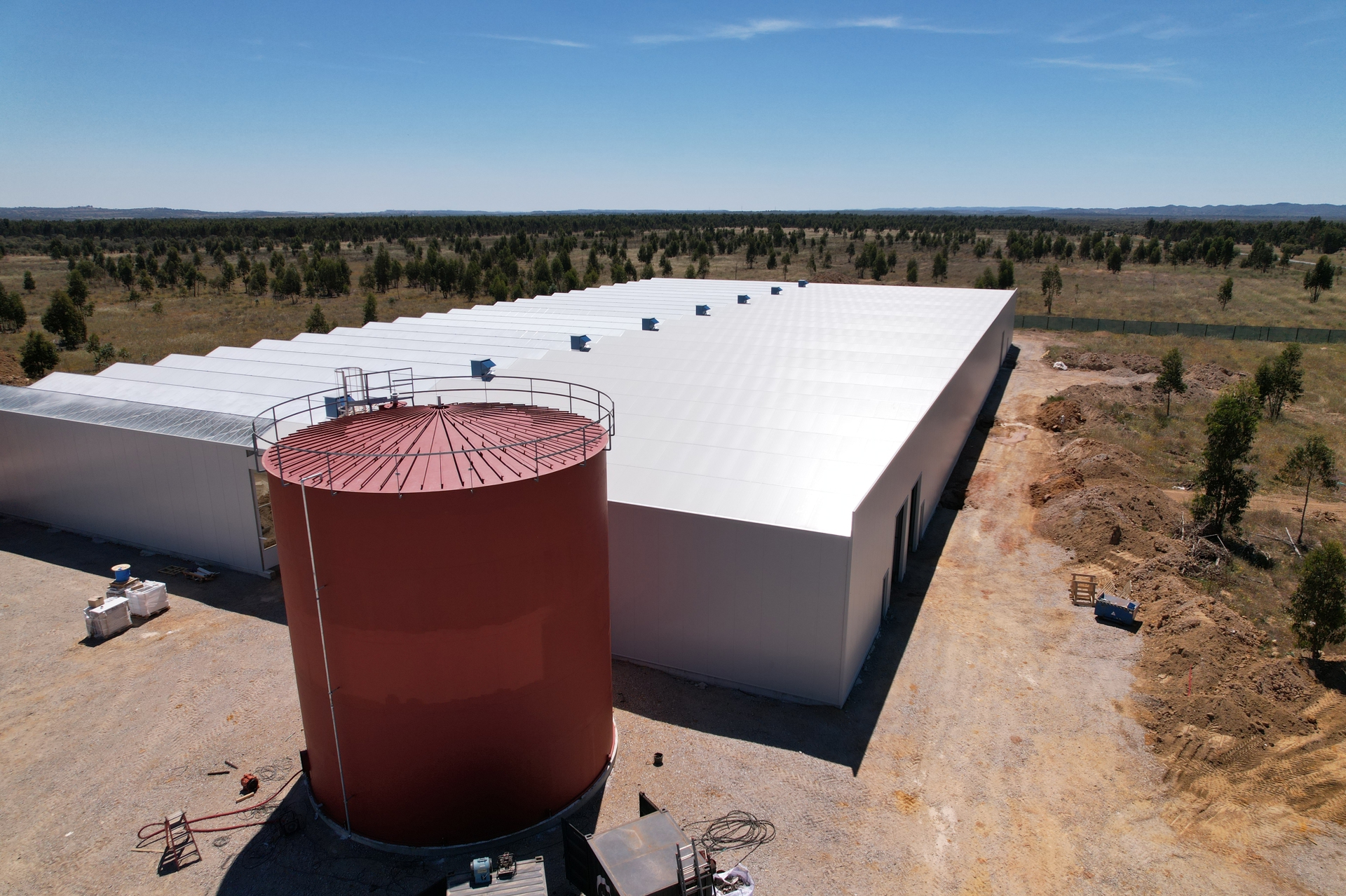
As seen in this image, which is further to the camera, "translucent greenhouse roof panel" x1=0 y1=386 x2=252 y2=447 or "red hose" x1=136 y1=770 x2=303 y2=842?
"translucent greenhouse roof panel" x1=0 y1=386 x2=252 y2=447

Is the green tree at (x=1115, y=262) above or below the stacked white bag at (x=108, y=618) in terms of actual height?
above

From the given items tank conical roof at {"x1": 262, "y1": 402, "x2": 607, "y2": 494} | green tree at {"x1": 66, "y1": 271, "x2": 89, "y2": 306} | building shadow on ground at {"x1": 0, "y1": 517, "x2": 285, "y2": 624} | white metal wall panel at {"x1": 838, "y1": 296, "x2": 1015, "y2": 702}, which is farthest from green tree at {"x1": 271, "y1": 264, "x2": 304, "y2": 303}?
tank conical roof at {"x1": 262, "y1": 402, "x2": 607, "y2": 494}

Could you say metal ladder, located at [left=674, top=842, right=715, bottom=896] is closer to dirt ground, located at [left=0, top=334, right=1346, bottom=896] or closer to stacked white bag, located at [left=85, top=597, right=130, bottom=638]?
dirt ground, located at [left=0, top=334, right=1346, bottom=896]

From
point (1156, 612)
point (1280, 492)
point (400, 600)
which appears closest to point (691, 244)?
point (1280, 492)

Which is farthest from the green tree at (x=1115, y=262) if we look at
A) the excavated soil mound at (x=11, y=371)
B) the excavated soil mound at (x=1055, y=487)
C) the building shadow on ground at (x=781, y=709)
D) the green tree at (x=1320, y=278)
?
the excavated soil mound at (x=11, y=371)

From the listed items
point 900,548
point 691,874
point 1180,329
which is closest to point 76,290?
point 900,548

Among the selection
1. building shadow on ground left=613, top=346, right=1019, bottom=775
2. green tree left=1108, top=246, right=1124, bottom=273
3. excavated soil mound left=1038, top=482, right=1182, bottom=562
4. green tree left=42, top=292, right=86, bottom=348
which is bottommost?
building shadow on ground left=613, top=346, right=1019, bottom=775

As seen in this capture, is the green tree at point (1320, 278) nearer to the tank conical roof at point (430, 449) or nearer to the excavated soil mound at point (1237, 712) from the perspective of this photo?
the excavated soil mound at point (1237, 712)
